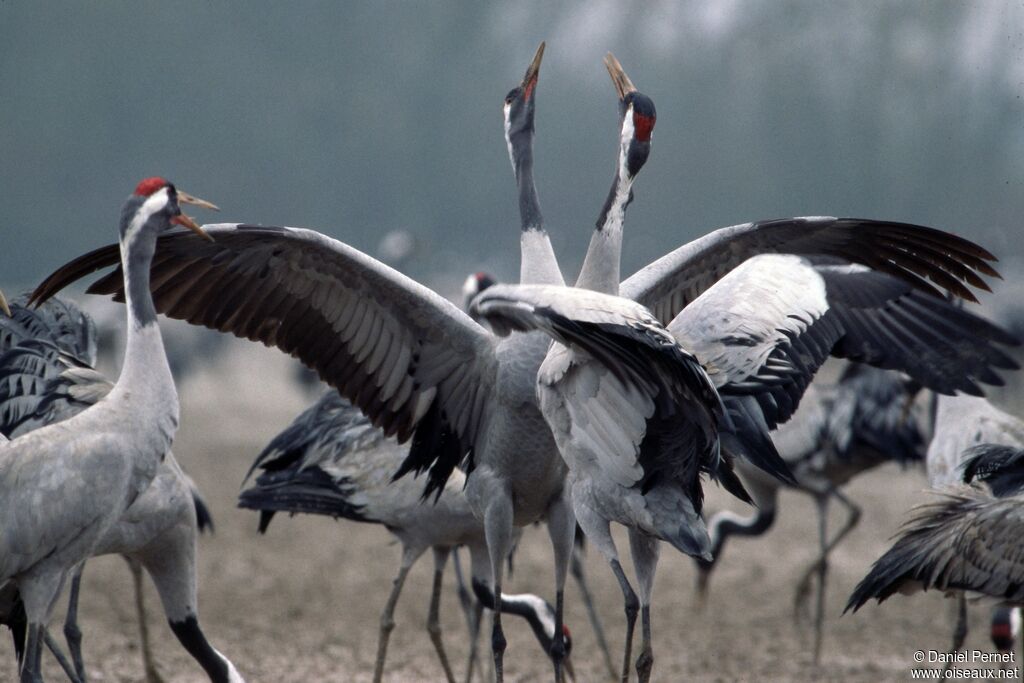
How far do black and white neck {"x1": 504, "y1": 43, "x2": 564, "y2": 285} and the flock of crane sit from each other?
1cm

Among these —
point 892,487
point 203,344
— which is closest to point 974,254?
point 892,487

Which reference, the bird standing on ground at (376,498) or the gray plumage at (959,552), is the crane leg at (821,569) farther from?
the gray plumage at (959,552)

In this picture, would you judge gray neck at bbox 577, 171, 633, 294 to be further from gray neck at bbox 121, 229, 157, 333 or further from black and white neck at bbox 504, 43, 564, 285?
gray neck at bbox 121, 229, 157, 333

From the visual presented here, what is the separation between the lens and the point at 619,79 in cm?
526

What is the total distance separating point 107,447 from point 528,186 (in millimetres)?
1938

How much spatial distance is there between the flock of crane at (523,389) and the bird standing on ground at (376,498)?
15 mm

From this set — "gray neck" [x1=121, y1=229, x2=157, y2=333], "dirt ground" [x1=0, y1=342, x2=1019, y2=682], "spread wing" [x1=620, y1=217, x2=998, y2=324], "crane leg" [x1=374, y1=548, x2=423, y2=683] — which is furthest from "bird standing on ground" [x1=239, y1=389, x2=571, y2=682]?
"gray neck" [x1=121, y1=229, x2=157, y2=333]

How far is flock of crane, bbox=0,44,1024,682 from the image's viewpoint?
161 inches

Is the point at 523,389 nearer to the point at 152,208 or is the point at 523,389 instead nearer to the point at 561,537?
the point at 561,537

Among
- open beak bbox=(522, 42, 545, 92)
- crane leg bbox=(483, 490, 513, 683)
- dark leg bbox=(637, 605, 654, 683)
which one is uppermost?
open beak bbox=(522, 42, 545, 92)

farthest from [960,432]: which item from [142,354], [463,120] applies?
[463,120]

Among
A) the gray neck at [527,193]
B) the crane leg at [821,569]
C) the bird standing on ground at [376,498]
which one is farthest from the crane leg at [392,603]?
the crane leg at [821,569]

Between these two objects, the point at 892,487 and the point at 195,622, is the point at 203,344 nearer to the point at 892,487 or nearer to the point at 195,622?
the point at 892,487

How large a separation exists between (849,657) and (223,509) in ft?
20.6
